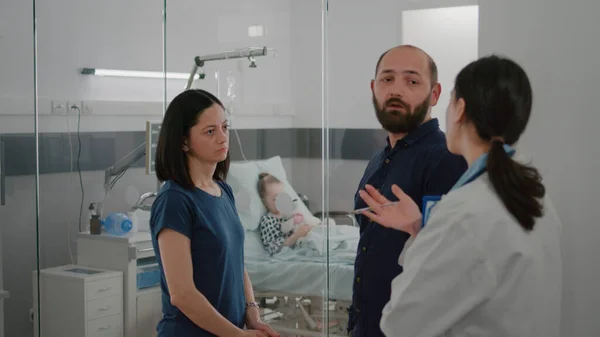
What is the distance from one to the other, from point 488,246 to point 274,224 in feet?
6.23

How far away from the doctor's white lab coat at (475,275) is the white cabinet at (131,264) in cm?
241

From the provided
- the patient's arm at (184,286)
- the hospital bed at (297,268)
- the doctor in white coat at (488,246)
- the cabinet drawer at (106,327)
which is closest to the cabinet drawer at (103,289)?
the cabinet drawer at (106,327)

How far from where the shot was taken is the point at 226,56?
11.5 ft

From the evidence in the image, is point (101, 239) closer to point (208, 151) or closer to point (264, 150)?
point (264, 150)

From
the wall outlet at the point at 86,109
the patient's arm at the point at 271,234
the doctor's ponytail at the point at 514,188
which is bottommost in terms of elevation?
the patient's arm at the point at 271,234

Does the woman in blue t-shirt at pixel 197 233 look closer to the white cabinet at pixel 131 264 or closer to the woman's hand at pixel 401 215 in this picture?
the woman's hand at pixel 401 215

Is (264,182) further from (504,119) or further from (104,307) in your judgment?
(504,119)

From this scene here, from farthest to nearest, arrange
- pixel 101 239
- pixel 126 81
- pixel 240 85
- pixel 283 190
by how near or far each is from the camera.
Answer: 1. pixel 126 81
2. pixel 101 239
3. pixel 240 85
4. pixel 283 190

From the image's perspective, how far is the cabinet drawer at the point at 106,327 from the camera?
3.50 meters

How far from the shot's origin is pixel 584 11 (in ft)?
7.89

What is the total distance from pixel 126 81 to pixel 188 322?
2259 mm

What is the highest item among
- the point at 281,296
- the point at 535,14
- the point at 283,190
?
the point at 535,14

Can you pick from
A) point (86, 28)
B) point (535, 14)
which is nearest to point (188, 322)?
point (535, 14)

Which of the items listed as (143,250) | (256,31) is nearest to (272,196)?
(256,31)
